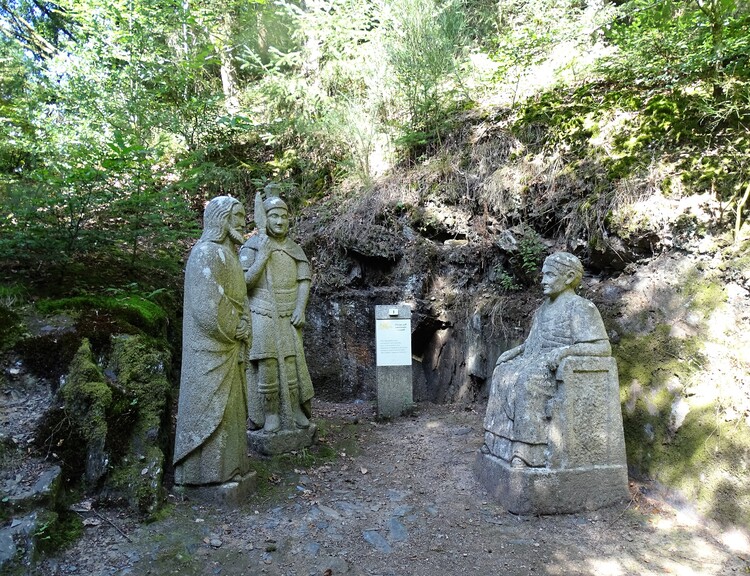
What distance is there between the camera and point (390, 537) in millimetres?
4184

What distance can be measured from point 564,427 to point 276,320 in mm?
3421

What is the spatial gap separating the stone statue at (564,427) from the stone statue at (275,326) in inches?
98.1

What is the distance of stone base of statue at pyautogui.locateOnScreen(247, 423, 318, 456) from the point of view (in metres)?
5.60

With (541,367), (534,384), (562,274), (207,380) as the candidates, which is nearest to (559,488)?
(534,384)

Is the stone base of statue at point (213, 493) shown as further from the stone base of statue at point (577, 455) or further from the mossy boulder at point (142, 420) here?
the stone base of statue at point (577, 455)

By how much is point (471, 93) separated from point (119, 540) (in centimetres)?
1003

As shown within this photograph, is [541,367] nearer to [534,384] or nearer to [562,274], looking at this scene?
[534,384]

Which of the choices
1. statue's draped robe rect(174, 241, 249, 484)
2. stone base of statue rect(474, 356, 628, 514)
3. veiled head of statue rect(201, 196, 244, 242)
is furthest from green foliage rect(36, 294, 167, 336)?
stone base of statue rect(474, 356, 628, 514)

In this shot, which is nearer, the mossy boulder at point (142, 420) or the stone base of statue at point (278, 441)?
the mossy boulder at point (142, 420)

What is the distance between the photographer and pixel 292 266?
6.11 meters

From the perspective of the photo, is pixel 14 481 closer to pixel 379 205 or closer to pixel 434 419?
pixel 434 419

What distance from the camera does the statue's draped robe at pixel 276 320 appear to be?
5742 mm

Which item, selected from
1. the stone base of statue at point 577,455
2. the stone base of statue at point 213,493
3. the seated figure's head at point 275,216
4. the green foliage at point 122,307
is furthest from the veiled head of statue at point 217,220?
the stone base of statue at point 577,455

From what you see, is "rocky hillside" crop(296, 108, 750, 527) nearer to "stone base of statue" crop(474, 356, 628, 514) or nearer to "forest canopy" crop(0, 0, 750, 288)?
"forest canopy" crop(0, 0, 750, 288)
